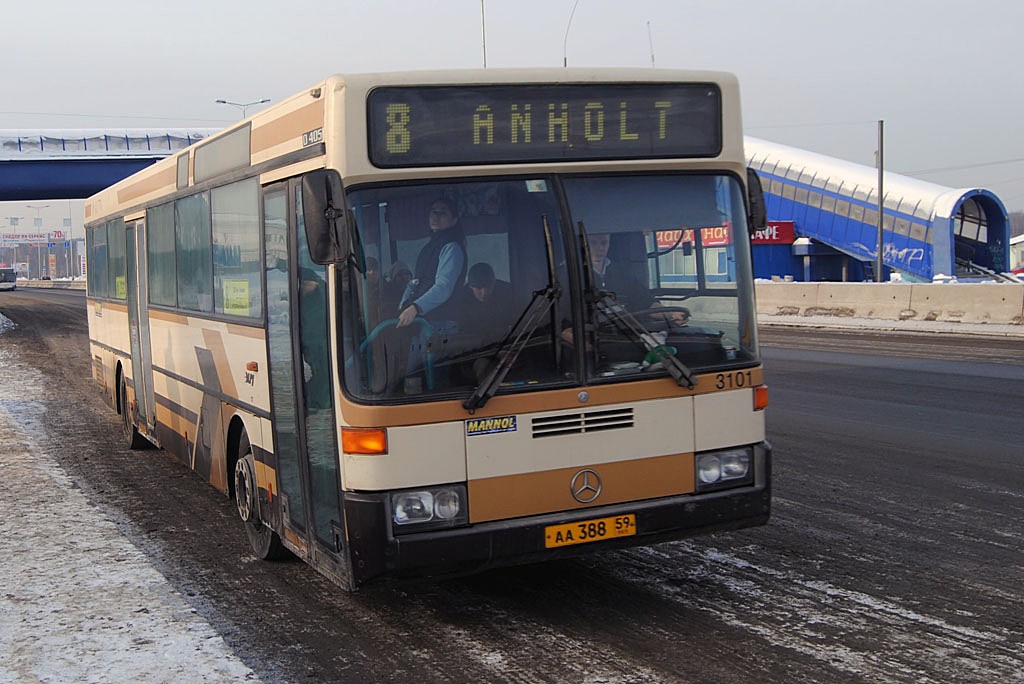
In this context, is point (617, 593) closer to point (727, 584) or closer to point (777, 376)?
point (727, 584)

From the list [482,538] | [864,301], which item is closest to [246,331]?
[482,538]

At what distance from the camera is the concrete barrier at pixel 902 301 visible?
2292cm

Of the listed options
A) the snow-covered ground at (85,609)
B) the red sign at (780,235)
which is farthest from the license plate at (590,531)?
the red sign at (780,235)

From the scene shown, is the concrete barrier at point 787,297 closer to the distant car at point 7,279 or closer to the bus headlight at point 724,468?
the bus headlight at point 724,468

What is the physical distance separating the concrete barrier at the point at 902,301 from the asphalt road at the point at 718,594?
1322cm

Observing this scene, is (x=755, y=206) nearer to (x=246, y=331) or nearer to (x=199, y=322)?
(x=246, y=331)

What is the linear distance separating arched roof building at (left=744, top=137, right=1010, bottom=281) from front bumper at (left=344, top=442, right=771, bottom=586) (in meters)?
48.2

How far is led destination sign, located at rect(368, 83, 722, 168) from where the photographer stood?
5.58m

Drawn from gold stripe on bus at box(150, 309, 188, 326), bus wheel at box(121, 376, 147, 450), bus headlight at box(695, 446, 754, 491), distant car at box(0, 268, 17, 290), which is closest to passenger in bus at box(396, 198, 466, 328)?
bus headlight at box(695, 446, 754, 491)

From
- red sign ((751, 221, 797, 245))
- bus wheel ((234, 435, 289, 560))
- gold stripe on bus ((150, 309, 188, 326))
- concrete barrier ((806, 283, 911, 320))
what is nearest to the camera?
bus wheel ((234, 435, 289, 560))

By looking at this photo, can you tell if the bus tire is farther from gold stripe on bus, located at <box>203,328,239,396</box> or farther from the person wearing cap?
the person wearing cap

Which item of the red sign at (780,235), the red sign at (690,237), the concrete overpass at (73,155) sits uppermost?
the concrete overpass at (73,155)

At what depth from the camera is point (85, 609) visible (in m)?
6.40

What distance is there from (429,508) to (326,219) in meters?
1.41
